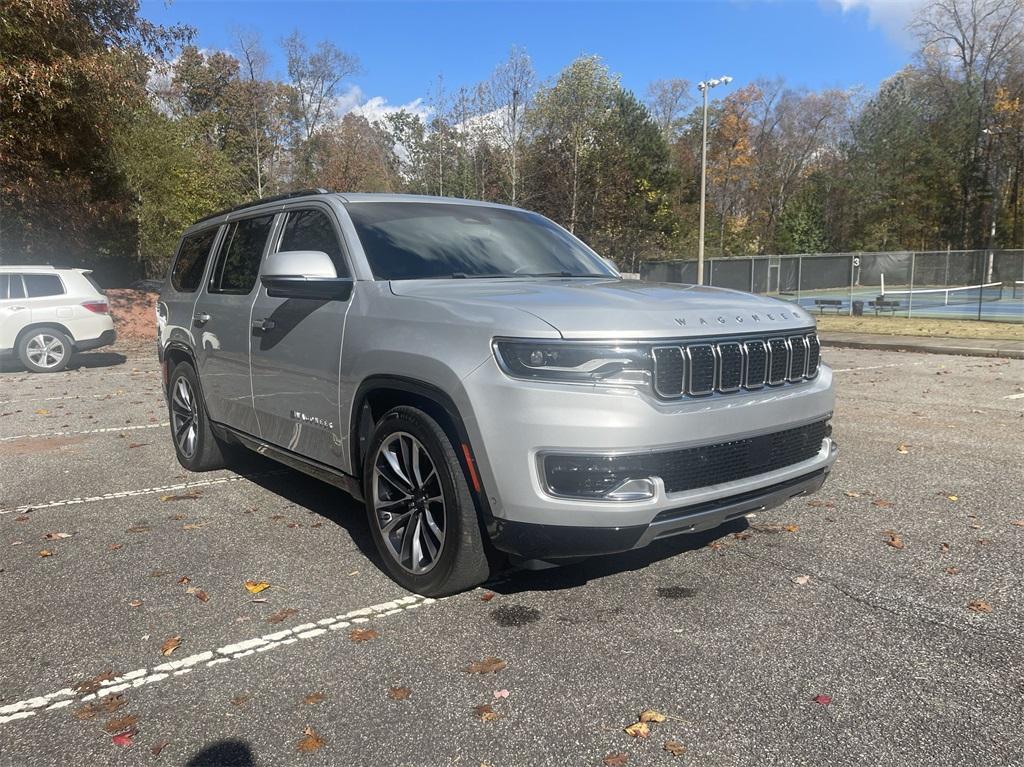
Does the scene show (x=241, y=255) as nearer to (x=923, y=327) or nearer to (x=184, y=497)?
(x=184, y=497)

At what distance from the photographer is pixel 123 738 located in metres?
2.63

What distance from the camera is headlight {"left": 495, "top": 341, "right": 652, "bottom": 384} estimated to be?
305 cm

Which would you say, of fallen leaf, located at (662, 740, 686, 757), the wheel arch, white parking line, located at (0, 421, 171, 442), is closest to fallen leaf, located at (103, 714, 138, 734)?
the wheel arch

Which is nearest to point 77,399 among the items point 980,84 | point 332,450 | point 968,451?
point 332,450

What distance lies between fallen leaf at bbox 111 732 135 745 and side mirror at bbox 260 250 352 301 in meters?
2.14

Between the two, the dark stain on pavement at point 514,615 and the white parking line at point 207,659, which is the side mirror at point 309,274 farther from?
the dark stain on pavement at point 514,615

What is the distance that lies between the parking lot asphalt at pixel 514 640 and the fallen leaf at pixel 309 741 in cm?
1

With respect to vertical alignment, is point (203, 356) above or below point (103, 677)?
above

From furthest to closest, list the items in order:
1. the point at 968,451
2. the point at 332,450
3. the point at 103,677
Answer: the point at 968,451
the point at 332,450
the point at 103,677

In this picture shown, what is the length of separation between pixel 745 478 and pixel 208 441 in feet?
13.6

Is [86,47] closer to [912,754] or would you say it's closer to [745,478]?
[745,478]

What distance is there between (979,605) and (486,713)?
2318 millimetres

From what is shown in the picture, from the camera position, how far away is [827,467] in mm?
3846

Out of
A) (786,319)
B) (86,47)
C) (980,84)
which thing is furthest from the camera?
(980,84)
